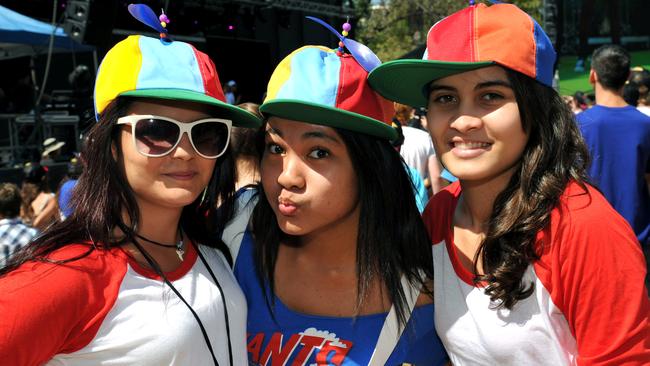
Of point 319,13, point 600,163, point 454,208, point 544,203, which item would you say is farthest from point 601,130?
point 319,13

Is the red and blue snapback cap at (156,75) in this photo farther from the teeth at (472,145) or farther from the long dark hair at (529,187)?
the long dark hair at (529,187)

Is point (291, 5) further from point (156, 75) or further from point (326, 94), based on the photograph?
point (156, 75)

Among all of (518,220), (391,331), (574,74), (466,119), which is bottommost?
(574,74)

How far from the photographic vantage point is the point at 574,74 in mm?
15430

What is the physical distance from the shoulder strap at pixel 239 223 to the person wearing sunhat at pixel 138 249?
0.20 metres

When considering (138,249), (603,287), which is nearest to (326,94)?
(138,249)

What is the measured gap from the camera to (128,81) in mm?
1853

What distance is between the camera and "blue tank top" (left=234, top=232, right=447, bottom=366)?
2090 millimetres

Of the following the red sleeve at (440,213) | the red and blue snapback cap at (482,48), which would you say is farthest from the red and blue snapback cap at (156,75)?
the red sleeve at (440,213)

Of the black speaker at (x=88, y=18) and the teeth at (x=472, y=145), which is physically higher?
the black speaker at (x=88, y=18)

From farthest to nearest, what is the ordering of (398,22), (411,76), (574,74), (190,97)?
(398,22), (574,74), (411,76), (190,97)

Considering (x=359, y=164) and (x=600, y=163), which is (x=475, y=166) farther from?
(x=600, y=163)

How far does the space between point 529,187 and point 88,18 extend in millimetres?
8481

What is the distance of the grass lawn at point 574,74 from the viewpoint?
12.6 meters
